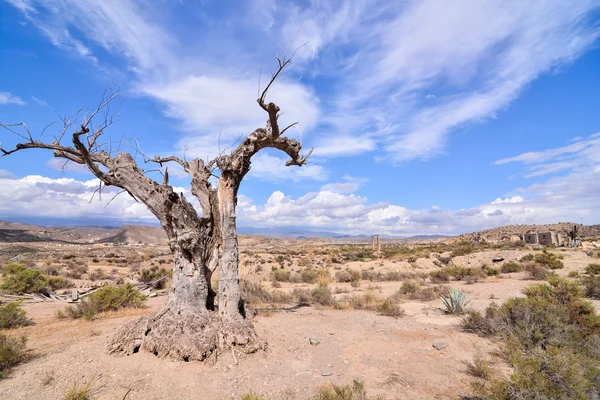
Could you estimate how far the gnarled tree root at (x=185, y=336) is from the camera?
5996 mm

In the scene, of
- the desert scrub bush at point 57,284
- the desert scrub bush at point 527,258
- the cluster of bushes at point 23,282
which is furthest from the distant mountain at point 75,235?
the desert scrub bush at point 527,258

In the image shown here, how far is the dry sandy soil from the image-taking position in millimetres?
5035

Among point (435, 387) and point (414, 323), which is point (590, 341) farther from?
point (414, 323)

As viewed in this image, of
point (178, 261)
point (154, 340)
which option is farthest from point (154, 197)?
point (154, 340)

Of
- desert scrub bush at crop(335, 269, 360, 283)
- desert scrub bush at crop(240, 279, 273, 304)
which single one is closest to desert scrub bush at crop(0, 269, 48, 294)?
desert scrub bush at crop(240, 279, 273, 304)

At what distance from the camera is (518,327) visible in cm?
695

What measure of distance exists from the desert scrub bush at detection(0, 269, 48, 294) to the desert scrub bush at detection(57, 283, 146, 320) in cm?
486

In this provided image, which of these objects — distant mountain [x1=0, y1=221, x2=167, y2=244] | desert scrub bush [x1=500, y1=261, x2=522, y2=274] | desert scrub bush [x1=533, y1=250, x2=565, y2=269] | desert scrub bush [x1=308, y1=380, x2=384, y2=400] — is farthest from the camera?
distant mountain [x1=0, y1=221, x2=167, y2=244]

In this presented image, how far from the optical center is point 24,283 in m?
13.6

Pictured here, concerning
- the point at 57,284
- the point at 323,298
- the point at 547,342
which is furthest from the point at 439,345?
the point at 57,284

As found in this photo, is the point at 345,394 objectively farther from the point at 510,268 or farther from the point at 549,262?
the point at 549,262

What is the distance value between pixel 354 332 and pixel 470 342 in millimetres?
2656

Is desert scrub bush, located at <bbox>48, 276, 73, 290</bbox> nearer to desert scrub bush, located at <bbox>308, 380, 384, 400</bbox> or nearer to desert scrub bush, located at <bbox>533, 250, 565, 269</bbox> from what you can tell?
desert scrub bush, located at <bbox>308, 380, 384, 400</bbox>

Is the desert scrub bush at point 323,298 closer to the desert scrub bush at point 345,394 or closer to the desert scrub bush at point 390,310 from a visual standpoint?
the desert scrub bush at point 390,310
